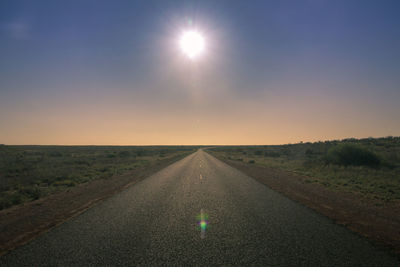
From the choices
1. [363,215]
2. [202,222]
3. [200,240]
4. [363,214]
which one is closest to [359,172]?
[363,214]

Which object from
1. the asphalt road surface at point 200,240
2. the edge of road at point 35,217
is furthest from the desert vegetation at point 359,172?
the edge of road at point 35,217

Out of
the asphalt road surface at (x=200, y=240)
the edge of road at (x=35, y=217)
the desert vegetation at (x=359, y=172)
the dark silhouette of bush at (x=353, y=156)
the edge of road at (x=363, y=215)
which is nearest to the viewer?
the asphalt road surface at (x=200, y=240)

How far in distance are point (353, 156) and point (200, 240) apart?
24.9 m

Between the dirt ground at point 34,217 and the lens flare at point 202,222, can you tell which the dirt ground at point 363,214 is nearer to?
the lens flare at point 202,222

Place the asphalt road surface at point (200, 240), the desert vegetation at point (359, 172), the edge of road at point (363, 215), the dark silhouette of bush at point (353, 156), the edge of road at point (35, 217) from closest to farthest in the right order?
the asphalt road surface at point (200, 240), the edge of road at point (363, 215), the edge of road at point (35, 217), the desert vegetation at point (359, 172), the dark silhouette of bush at point (353, 156)

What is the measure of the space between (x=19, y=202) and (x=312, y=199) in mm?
13826

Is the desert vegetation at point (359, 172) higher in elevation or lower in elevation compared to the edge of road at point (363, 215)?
higher

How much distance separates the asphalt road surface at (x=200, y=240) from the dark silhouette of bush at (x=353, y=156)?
65.1ft

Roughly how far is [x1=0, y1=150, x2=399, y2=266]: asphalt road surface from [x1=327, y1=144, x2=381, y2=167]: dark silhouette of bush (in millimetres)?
19849

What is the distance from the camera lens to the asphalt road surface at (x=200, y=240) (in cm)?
390

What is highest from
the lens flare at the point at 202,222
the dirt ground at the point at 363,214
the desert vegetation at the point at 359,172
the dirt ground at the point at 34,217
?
the desert vegetation at the point at 359,172

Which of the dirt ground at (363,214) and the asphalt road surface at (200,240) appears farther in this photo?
the dirt ground at (363,214)

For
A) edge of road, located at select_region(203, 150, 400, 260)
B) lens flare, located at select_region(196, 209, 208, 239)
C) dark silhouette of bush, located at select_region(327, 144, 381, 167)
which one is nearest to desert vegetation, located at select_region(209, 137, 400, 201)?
dark silhouette of bush, located at select_region(327, 144, 381, 167)

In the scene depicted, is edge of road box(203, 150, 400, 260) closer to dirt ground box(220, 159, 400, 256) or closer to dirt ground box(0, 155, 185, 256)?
dirt ground box(220, 159, 400, 256)
